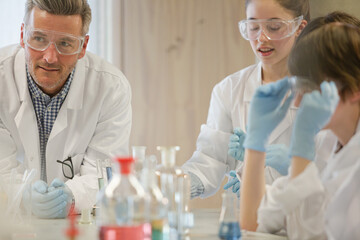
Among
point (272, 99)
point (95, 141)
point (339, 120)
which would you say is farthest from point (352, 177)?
point (95, 141)

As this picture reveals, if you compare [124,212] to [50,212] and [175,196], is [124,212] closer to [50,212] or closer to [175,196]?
[175,196]

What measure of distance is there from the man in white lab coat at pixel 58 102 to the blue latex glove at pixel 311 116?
1.12m

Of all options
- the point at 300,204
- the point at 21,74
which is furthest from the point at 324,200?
the point at 21,74

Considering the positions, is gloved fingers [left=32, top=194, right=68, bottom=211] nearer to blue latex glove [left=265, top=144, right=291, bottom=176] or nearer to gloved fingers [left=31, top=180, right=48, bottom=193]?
gloved fingers [left=31, top=180, right=48, bottom=193]

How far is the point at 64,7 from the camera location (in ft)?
8.27

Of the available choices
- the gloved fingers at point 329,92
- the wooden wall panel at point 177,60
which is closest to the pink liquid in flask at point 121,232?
the gloved fingers at point 329,92

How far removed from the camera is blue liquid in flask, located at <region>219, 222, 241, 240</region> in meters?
1.41

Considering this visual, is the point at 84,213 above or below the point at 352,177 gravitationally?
below

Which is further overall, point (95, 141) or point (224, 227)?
point (95, 141)

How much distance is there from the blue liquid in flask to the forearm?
12.4 inches

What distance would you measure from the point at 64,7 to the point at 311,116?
147cm

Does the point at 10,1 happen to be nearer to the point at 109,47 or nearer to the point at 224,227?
the point at 109,47

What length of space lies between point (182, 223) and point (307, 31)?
79 cm

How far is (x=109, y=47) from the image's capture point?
3.83 metres
